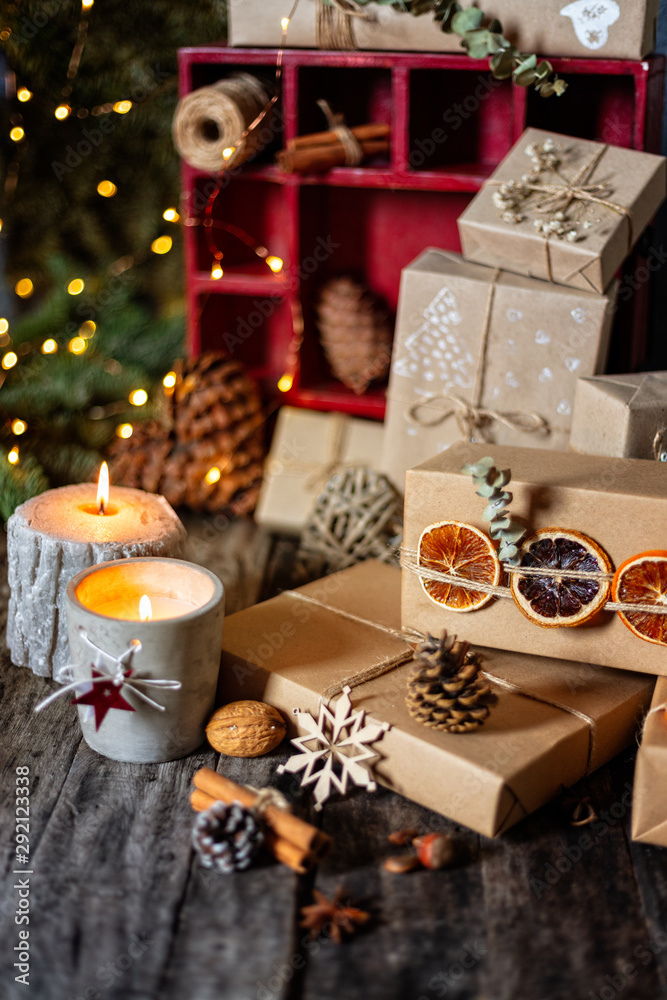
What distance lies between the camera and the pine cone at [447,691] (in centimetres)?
94

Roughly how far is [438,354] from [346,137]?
0.40 m

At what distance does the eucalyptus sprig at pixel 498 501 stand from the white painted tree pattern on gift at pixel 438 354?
0.37m

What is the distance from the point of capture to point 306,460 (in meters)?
1.60

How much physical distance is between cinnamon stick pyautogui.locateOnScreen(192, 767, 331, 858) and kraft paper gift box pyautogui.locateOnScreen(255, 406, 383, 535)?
672mm

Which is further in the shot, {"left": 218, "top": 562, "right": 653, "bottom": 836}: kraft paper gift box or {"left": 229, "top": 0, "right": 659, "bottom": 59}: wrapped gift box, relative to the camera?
{"left": 229, "top": 0, "right": 659, "bottom": 59}: wrapped gift box

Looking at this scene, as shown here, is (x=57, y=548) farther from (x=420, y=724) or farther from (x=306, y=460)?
(x=306, y=460)

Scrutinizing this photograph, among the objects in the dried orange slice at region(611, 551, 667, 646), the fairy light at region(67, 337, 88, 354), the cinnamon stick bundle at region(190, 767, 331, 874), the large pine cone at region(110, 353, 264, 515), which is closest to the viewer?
the cinnamon stick bundle at region(190, 767, 331, 874)

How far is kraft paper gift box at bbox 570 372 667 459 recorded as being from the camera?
3.69 ft

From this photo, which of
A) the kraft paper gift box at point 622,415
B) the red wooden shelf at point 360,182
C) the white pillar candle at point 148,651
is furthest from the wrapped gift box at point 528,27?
the white pillar candle at point 148,651

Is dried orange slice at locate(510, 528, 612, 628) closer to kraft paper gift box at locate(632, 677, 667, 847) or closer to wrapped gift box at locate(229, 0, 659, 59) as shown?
kraft paper gift box at locate(632, 677, 667, 847)

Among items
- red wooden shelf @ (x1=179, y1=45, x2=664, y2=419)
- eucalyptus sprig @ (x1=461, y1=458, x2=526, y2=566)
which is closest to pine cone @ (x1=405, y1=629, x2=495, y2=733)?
eucalyptus sprig @ (x1=461, y1=458, x2=526, y2=566)

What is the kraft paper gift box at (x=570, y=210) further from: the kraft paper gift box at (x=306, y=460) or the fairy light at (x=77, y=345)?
the fairy light at (x=77, y=345)

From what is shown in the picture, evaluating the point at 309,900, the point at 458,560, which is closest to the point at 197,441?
the point at 458,560

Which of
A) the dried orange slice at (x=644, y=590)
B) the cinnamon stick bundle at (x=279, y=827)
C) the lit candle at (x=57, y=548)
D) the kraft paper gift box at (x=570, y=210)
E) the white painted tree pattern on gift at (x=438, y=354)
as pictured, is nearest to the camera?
the cinnamon stick bundle at (x=279, y=827)
